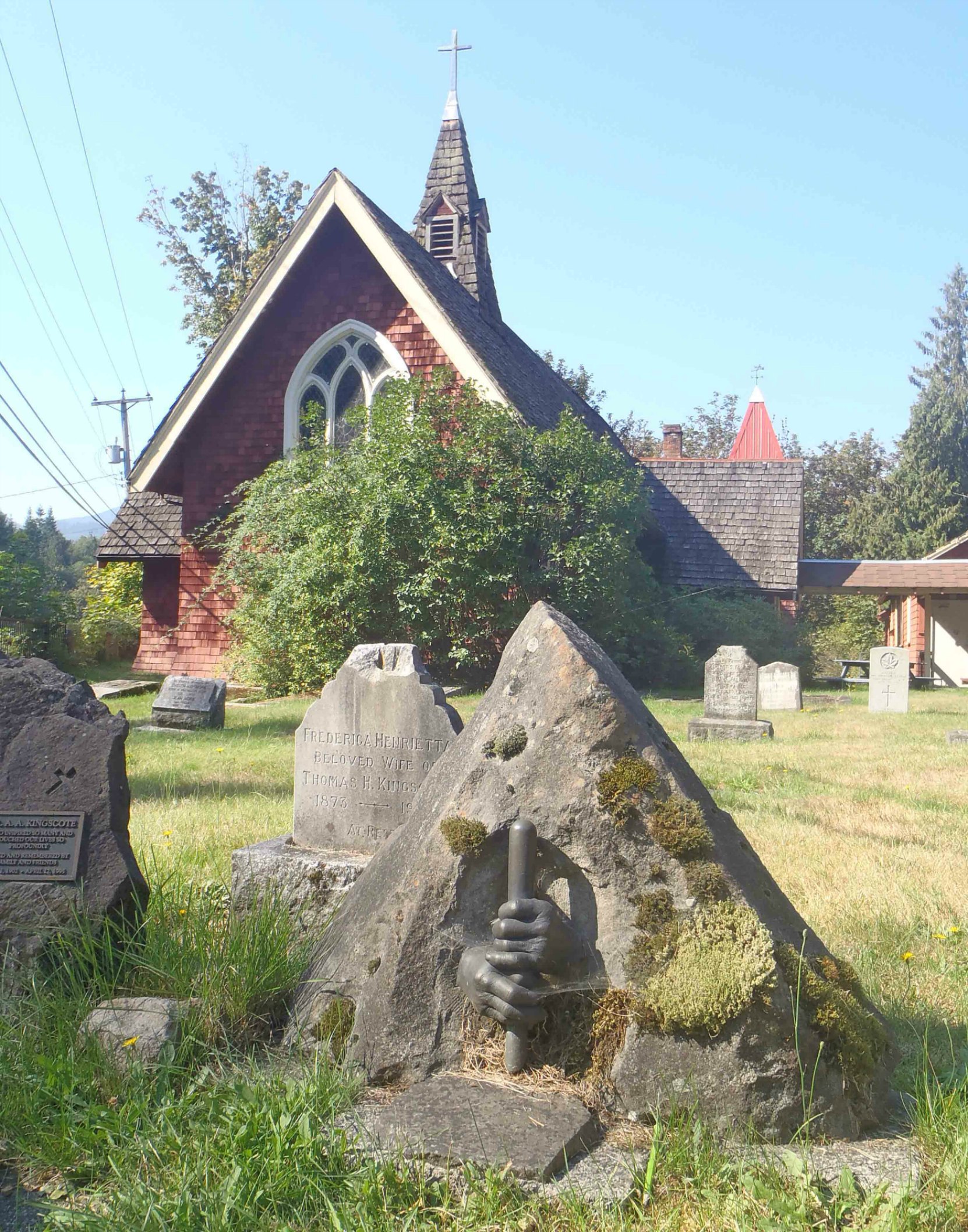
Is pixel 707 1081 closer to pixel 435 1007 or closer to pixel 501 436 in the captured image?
pixel 435 1007

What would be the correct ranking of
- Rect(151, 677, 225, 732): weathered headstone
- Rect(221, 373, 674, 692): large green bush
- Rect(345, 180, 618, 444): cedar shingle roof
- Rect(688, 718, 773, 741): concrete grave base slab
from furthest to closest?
1. Rect(345, 180, 618, 444): cedar shingle roof
2. Rect(221, 373, 674, 692): large green bush
3. Rect(688, 718, 773, 741): concrete grave base slab
4. Rect(151, 677, 225, 732): weathered headstone

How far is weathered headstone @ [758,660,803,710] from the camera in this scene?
18.4 metres

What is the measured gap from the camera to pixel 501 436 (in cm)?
1697

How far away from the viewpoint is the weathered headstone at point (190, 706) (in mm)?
12984

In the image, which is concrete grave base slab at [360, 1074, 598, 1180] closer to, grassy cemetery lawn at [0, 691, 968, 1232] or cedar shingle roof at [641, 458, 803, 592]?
grassy cemetery lawn at [0, 691, 968, 1232]

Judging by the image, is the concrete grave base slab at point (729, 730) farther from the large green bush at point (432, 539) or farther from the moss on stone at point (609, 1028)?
the moss on stone at point (609, 1028)

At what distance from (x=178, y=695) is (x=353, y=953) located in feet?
34.5

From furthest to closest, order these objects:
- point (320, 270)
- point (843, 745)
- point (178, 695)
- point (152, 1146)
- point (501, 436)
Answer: point (320, 270) < point (501, 436) < point (178, 695) < point (843, 745) < point (152, 1146)

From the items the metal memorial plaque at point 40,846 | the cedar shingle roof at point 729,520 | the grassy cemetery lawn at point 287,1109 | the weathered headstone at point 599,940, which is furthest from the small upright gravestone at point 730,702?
the weathered headstone at point 599,940

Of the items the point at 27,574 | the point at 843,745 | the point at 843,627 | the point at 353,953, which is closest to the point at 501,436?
the point at 843,745

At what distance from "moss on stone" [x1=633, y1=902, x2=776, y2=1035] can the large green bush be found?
13296 millimetres

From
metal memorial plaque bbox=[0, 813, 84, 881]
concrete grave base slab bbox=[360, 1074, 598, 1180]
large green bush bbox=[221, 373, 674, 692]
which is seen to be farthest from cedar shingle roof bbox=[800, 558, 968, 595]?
concrete grave base slab bbox=[360, 1074, 598, 1180]

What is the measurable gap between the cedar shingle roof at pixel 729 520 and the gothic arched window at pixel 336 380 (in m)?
7.88

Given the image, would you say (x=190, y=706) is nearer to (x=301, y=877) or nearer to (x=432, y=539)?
(x=432, y=539)
